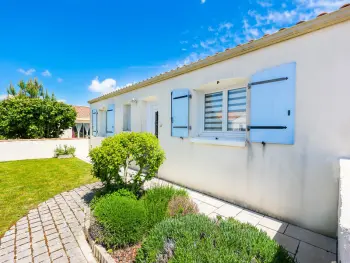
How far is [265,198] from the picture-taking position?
3.88 meters

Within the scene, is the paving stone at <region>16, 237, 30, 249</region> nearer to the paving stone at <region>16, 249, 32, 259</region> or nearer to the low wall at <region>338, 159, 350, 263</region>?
the paving stone at <region>16, 249, 32, 259</region>

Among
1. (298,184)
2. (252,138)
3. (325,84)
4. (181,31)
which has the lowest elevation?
(298,184)

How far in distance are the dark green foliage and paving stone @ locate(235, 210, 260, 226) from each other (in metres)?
14.7

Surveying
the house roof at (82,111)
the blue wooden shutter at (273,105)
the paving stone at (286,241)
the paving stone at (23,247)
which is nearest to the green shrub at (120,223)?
the paving stone at (23,247)

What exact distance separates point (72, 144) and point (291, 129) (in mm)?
13486

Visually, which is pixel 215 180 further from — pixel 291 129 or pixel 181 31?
pixel 181 31

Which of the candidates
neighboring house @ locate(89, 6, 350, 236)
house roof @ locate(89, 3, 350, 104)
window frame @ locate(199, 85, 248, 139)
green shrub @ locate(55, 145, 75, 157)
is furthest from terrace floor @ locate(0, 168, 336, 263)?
green shrub @ locate(55, 145, 75, 157)

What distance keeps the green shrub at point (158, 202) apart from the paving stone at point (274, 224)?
1788mm

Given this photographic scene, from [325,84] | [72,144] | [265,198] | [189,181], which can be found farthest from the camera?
[72,144]

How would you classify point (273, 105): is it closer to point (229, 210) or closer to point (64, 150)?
point (229, 210)

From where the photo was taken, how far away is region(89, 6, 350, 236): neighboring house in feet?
9.93

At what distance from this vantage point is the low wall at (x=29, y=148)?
10.5 meters

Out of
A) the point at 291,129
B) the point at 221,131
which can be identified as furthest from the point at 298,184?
the point at 221,131

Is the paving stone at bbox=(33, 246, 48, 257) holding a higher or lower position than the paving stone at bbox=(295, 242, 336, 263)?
lower
